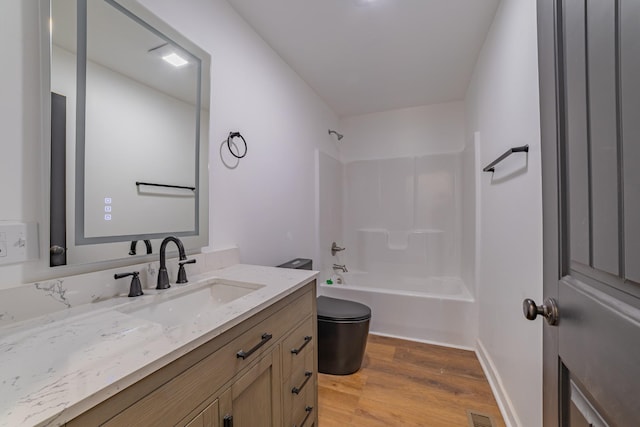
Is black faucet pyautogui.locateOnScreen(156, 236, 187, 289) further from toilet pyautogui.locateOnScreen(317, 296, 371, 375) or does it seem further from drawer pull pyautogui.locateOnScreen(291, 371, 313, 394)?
toilet pyautogui.locateOnScreen(317, 296, 371, 375)

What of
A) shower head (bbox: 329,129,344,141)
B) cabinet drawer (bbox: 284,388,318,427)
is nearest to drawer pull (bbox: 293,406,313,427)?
cabinet drawer (bbox: 284,388,318,427)

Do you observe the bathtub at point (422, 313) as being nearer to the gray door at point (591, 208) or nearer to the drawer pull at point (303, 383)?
the drawer pull at point (303, 383)

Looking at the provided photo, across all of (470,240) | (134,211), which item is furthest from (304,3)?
(470,240)

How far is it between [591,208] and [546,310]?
312mm

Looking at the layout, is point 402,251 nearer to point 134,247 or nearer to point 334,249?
point 334,249

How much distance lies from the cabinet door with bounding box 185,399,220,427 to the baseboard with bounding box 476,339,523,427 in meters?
1.55

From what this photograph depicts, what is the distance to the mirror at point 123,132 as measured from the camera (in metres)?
0.88

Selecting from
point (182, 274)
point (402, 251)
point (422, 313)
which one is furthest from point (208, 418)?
point (402, 251)

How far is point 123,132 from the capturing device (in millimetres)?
1050

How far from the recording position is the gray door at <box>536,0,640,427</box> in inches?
16.8

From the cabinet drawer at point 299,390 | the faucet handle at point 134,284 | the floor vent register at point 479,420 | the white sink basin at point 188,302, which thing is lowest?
the floor vent register at point 479,420

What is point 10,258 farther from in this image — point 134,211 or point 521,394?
point 521,394

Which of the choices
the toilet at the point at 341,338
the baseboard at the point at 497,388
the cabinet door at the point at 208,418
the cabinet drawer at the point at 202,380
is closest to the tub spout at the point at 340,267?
the toilet at the point at 341,338

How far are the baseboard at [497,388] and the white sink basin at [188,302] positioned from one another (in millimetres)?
1572
